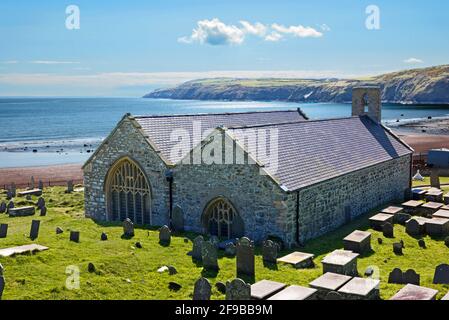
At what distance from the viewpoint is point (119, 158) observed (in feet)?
81.7

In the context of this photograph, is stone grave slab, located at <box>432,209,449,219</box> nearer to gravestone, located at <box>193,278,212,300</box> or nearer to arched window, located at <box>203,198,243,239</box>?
arched window, located at <box>203,198,243,239</box>

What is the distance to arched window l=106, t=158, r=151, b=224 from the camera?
2462 centimetres

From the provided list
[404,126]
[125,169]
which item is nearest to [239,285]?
[125,169]

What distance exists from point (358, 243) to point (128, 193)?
37.3ft

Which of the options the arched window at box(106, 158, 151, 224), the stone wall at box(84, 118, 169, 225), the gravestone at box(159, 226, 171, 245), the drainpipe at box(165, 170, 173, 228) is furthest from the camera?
the arched window at box(106, 158, 151, 224)

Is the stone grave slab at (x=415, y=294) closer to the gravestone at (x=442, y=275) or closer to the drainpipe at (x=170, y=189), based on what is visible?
the gravestone at (x=442, y=275)

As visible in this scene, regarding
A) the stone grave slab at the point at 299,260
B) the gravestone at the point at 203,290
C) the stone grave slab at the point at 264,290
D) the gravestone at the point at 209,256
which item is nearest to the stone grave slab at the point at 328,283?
the stone grave slab at the point at 264,290

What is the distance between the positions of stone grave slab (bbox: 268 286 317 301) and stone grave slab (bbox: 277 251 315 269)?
393 cm

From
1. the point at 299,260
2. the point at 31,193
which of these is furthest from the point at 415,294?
the point at 31,193

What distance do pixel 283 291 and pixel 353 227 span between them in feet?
36.6

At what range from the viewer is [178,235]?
21938 millimetres

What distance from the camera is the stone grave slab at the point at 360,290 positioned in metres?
13.3

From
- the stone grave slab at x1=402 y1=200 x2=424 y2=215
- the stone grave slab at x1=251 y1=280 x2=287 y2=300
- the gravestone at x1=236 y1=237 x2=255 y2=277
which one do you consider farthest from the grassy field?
the stone grave slab at x1=402 y1=200 x2=424 y2=215
